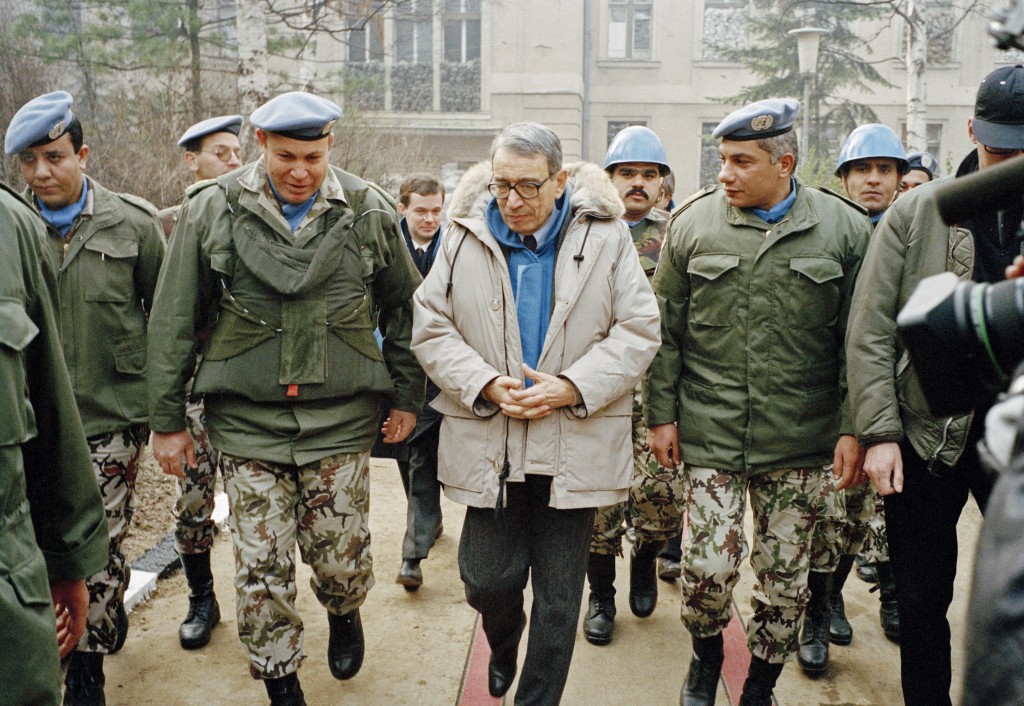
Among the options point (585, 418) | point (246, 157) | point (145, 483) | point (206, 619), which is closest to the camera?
point (585, 418)

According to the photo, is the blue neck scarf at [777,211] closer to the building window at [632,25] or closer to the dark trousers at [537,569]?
the dark trousers at [537,569]

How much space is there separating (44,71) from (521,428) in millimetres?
9603

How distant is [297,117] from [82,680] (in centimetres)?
229

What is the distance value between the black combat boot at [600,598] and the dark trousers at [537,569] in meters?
0.97

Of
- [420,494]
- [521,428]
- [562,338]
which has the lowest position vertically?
[420,494]

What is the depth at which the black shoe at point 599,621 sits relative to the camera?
15.2 ft

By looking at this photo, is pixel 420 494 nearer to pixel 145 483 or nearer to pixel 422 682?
pixel 422 682

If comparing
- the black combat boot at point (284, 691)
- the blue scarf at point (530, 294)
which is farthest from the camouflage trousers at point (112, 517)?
the blue scarf at point (530, 294)

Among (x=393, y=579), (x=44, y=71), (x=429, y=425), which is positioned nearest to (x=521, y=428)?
(x=429, y=425)

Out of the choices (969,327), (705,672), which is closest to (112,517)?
(705,672)

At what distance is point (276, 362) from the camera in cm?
378

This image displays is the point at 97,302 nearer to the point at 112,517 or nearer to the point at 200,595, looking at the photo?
the point at 112,517

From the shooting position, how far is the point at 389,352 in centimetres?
429

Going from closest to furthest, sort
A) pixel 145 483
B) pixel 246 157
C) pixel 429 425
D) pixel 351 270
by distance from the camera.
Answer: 1. pixel 351 270
2. pixel 429 425
3. pixel 145 483
4. pixel 246 157
